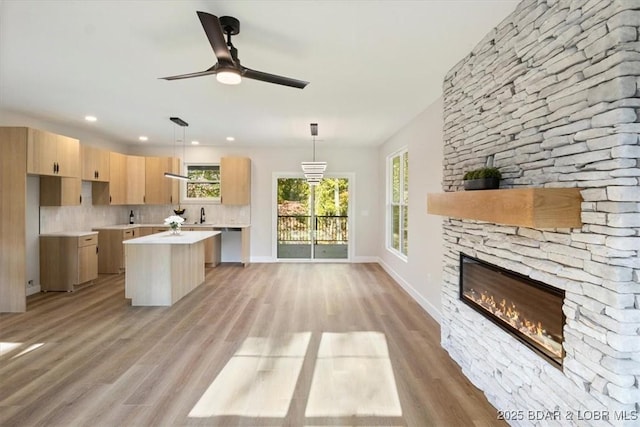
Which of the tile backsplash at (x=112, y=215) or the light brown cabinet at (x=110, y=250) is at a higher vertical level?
the tile backsplash at (x=112, y=215)

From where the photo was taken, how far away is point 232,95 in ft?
12.8

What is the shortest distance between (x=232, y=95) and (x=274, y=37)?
155cm

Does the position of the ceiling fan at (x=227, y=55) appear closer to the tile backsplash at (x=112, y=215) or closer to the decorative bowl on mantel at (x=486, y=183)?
the decorative bowl on mantel at (x=486, y=183)

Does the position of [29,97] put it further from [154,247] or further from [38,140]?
[154,247]

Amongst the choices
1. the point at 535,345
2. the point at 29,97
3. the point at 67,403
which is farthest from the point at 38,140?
the point at 535,345

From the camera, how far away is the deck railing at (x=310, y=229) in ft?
25.1

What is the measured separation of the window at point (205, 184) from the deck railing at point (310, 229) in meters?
1.72

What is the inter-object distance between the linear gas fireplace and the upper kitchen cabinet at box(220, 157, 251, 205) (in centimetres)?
537

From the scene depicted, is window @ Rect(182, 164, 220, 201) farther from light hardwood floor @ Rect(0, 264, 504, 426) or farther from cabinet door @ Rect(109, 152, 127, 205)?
light hardwood floor @ Rect(0, 264, 504, 426)

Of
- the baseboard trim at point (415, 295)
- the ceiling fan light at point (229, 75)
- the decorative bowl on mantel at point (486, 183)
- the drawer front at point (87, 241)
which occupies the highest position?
the ceiling fan light at point (229, 75)

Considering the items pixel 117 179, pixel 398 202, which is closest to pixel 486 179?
pixel 398 202

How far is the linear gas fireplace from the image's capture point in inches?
70.9

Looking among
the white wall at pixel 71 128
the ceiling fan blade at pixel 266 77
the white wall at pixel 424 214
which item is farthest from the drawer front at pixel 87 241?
the white wall at pixel 424 214

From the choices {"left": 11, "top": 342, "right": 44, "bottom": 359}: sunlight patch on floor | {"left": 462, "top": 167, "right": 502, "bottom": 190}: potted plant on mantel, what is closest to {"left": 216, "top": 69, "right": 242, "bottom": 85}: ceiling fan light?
{"left": 462, "top": 167, "right": 502, "bottom": 190}: potted plant on mantel
